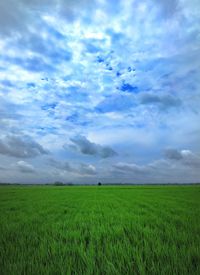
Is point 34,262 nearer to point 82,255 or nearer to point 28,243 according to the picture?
point 82,255

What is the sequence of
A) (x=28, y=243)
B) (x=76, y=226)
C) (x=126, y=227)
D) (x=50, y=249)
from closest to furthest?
(x=50, y=249), (x=28, y=243), (x=126, y=227), (x=76, y=226)

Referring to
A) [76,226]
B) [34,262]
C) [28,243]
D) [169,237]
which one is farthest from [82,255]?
[76,226]

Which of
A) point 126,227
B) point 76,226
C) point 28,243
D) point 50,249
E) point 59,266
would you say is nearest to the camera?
point 59,266

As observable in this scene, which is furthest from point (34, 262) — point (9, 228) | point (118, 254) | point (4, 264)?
point (9, 228)

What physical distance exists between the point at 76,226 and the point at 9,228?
1.67 meters

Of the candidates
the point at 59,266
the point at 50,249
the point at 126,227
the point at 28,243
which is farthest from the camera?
the point at 126,227

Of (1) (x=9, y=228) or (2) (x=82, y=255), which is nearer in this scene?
(2) (x=82, y=255)

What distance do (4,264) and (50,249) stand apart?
946mm

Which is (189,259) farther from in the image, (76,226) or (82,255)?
(76,226)

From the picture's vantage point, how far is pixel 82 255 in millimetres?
3814

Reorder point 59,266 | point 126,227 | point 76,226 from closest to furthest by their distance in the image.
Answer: point 59,266 → point 126,227 → point 76,226

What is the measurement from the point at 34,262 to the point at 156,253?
1826 mm

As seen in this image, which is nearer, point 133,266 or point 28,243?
point 133,266

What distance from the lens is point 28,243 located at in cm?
482
